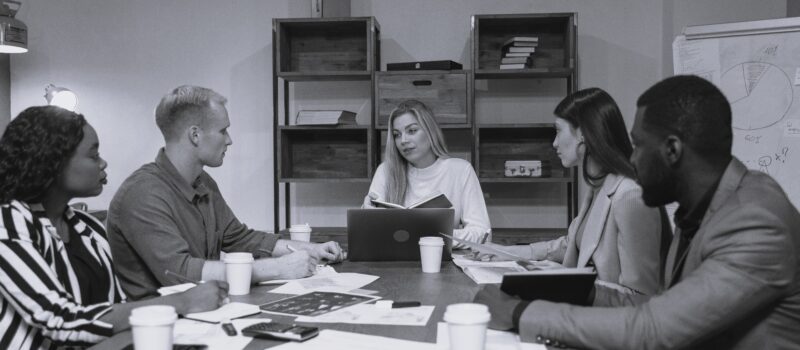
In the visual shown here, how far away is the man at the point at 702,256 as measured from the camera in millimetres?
1072

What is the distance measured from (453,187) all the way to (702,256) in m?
1.83

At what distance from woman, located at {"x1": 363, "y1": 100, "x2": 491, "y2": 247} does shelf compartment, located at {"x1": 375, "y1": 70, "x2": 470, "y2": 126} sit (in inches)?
21.3

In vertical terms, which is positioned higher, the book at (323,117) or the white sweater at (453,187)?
the book at (323,117)

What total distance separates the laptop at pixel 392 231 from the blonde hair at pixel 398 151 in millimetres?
861

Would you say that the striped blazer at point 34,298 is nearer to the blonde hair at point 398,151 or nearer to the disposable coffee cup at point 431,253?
the disposable coffee cup at point 431,253

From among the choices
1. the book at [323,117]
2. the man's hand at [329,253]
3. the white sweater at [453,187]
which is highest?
the book at [323,117]

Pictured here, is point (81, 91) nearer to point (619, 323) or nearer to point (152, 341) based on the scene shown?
point (152, 341)

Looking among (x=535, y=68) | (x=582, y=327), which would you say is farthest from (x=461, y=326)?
(x=535, y=68)

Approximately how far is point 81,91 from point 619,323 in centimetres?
401

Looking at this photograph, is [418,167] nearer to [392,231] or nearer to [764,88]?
[392,231]

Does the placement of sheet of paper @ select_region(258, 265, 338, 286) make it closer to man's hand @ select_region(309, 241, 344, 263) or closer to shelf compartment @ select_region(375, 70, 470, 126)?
man's hand @ select_region(309, 241, 344, 263)

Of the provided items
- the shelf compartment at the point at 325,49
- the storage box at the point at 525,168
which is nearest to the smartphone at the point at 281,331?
the storage box at the point at 525,168

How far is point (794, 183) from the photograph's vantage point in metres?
3.01

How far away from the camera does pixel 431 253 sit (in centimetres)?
191
